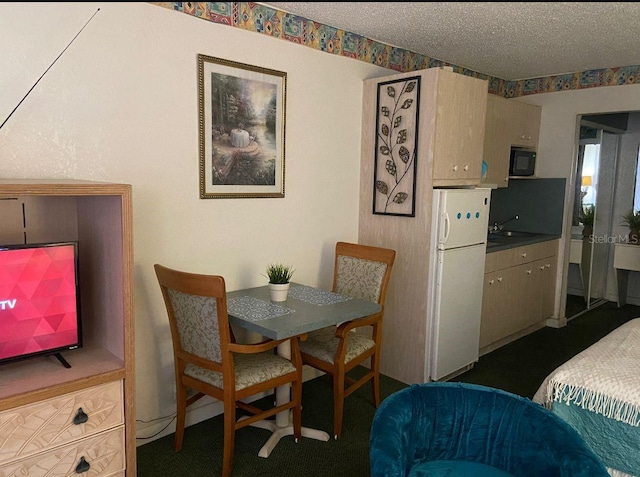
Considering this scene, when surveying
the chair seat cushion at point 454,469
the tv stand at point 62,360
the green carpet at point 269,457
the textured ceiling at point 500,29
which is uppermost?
the textured ceiling at point 500,29

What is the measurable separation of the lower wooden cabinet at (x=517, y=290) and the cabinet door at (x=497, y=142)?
0.66 metres

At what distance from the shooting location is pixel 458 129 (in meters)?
3.33

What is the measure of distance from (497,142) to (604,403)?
9.15 ft

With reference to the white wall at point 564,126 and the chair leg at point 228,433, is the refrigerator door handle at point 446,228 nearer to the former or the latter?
the chair leg at point 228,433

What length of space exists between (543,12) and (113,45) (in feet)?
7.63

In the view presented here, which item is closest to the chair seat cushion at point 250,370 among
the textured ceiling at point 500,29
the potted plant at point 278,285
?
the potted plant at point 278,285

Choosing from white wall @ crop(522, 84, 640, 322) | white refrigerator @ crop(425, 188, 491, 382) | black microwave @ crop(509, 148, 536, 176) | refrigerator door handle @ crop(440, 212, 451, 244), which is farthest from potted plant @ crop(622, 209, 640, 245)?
refrigerator door handle @ crop(440, 212, 451, 244)

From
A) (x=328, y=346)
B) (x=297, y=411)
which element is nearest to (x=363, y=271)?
(x=328, y=346)

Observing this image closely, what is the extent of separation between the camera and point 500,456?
75.2 inches

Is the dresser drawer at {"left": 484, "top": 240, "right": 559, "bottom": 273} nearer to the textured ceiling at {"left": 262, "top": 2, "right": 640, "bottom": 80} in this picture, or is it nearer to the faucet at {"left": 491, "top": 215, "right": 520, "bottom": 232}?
the faucet at {"left": 491, "top": 215, "right": 520, "bottom": 232}

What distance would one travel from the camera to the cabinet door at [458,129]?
319cm

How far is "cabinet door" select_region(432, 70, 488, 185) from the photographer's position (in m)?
3.19

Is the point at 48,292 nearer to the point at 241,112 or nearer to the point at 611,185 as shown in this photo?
the point at 241,112

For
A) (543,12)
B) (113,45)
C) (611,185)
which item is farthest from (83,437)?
(611,185)
